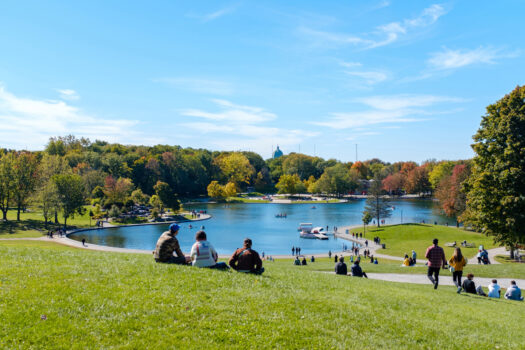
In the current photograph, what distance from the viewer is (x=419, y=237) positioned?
170 feet

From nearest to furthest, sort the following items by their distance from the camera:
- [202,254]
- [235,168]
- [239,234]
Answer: [202,254] → [239,234] → [235,168]

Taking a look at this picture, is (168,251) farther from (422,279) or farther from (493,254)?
(493,254)

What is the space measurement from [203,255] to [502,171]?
80.9 feet

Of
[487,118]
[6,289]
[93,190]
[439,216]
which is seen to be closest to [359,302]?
[6,289]

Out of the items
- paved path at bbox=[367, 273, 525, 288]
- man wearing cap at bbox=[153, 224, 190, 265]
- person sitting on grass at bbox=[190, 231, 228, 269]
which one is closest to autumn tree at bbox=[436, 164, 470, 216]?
paved path at bbox=[367, 273, 525, 288]

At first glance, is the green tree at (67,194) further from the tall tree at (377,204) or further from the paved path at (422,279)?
the paved path at (422,279)

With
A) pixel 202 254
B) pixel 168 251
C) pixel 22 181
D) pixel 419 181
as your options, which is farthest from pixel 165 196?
pixel 419 181

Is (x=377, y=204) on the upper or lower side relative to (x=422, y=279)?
upper

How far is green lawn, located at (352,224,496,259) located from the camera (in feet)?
137

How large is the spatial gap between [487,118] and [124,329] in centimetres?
3079

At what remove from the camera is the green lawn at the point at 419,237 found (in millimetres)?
41847

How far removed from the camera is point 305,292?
32.2 feet

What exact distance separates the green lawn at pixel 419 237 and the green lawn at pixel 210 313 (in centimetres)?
3201

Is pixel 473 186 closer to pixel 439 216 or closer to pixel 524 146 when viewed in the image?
pixel 524 146
